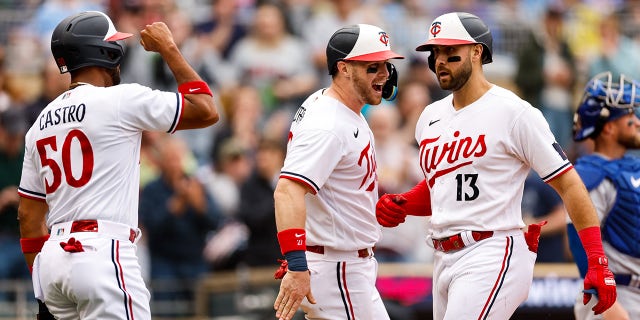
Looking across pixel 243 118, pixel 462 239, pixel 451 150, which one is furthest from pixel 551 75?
pixel 462 239

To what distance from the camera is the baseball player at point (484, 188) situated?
707cm

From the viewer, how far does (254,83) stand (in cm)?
1568

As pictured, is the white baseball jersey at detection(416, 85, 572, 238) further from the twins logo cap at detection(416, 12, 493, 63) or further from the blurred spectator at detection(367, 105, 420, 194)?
the blurred spectator at detection(367, 105, 420, 194)

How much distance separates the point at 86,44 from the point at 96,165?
2.49 feet

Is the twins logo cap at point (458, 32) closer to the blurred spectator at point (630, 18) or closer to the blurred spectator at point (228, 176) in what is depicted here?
the blurred spectator at point (228, 176)

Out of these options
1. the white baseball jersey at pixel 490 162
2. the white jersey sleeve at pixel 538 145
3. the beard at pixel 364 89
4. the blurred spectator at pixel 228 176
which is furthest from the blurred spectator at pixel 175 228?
the white jersey sleeve at pixel 538 145

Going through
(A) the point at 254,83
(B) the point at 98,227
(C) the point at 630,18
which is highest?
(C) the point at 630,18

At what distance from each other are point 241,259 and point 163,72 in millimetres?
3000

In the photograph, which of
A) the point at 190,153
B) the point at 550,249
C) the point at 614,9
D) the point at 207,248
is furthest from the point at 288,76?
the point at 614,9

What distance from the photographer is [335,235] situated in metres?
7.39

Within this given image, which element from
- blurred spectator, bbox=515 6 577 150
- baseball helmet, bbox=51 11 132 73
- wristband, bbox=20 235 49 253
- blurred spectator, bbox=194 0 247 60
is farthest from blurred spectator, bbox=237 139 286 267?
baseball helmet, bbox=51 11 132 73

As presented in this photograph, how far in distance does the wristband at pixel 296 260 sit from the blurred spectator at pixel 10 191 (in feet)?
21.6

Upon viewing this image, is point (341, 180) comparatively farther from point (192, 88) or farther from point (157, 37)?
point (157, 37)

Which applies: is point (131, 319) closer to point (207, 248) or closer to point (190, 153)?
point (207, 248)
